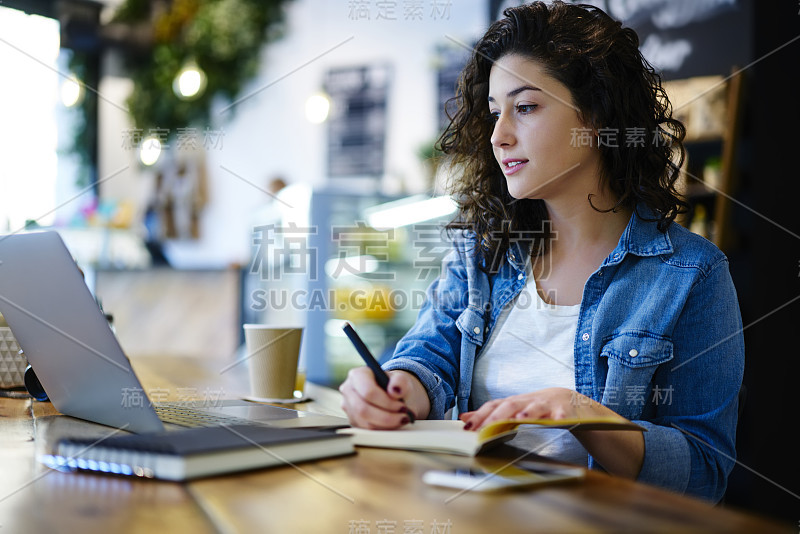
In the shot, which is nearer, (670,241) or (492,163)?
(670,241)

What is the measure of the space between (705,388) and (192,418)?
2.46 feet

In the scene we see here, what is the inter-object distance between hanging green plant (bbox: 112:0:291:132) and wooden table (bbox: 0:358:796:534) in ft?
17.7

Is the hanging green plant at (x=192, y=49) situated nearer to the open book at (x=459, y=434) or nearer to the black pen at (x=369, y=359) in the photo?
the black pen at (x=369, y=359)

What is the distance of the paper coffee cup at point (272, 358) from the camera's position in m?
1.22

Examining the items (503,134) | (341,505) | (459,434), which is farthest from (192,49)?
(341,505)

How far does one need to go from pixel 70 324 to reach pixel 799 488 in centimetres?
233

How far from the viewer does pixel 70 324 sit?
2.73 feet

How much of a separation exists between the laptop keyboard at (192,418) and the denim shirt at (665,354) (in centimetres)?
30

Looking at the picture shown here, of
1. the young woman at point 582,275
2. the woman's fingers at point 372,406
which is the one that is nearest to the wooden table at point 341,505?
the woman's fingers at point 372,406

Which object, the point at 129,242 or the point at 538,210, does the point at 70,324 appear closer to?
the point at 538,210

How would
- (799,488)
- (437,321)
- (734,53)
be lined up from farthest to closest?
1. (734,53)
2. (799,488)
3. (437,321)

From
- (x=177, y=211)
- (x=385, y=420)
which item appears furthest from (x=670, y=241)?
(x=177, y=211)

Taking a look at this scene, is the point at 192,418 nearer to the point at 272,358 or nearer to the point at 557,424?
the point at 272,358

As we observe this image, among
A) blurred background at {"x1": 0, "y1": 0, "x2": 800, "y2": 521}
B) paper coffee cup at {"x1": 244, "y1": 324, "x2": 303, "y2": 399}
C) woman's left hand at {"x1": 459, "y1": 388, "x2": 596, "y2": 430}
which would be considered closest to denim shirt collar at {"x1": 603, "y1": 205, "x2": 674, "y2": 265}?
woman's left hand at {"x1": 459, "y1": 388, "x2": 596, "y2": 430}
